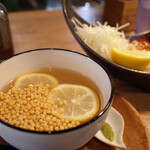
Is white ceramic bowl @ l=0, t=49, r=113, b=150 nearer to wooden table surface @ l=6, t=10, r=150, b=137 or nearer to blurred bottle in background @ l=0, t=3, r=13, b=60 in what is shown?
wooden table surface @ l=6, t=10, r=150, b=137

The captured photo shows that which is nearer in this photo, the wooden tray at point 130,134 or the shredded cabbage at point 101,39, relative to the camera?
the wooden tray at point 130,134

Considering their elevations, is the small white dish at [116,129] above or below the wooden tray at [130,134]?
above

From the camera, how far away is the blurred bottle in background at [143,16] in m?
1.62

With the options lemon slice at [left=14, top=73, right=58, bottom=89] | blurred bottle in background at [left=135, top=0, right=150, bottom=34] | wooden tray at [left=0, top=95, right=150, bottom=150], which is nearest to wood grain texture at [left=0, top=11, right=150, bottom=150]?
wooden tray at [left=0, top=95, right=150, bottom=150]

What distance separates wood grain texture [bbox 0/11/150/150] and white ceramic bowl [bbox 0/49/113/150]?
14 centimetres

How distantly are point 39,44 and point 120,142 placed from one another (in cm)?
97

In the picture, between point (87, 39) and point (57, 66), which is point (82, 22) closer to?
point (87, 39)

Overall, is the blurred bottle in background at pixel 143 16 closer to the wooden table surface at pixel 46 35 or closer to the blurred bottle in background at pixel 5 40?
the wooden table surface at pixel 46 35

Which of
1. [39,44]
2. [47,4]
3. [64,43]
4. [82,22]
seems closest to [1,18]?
[39,44]

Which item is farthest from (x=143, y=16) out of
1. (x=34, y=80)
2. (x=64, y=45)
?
(x=34, y=80)

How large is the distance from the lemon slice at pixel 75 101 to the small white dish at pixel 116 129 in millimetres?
75

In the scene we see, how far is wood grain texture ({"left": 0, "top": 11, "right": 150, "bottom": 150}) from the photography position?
2.55 feet

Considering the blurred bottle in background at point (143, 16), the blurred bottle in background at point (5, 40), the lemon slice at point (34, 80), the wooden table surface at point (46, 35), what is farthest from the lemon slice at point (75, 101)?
the blurred bottle in background at point (143, 16)

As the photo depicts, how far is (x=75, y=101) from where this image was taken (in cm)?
84
